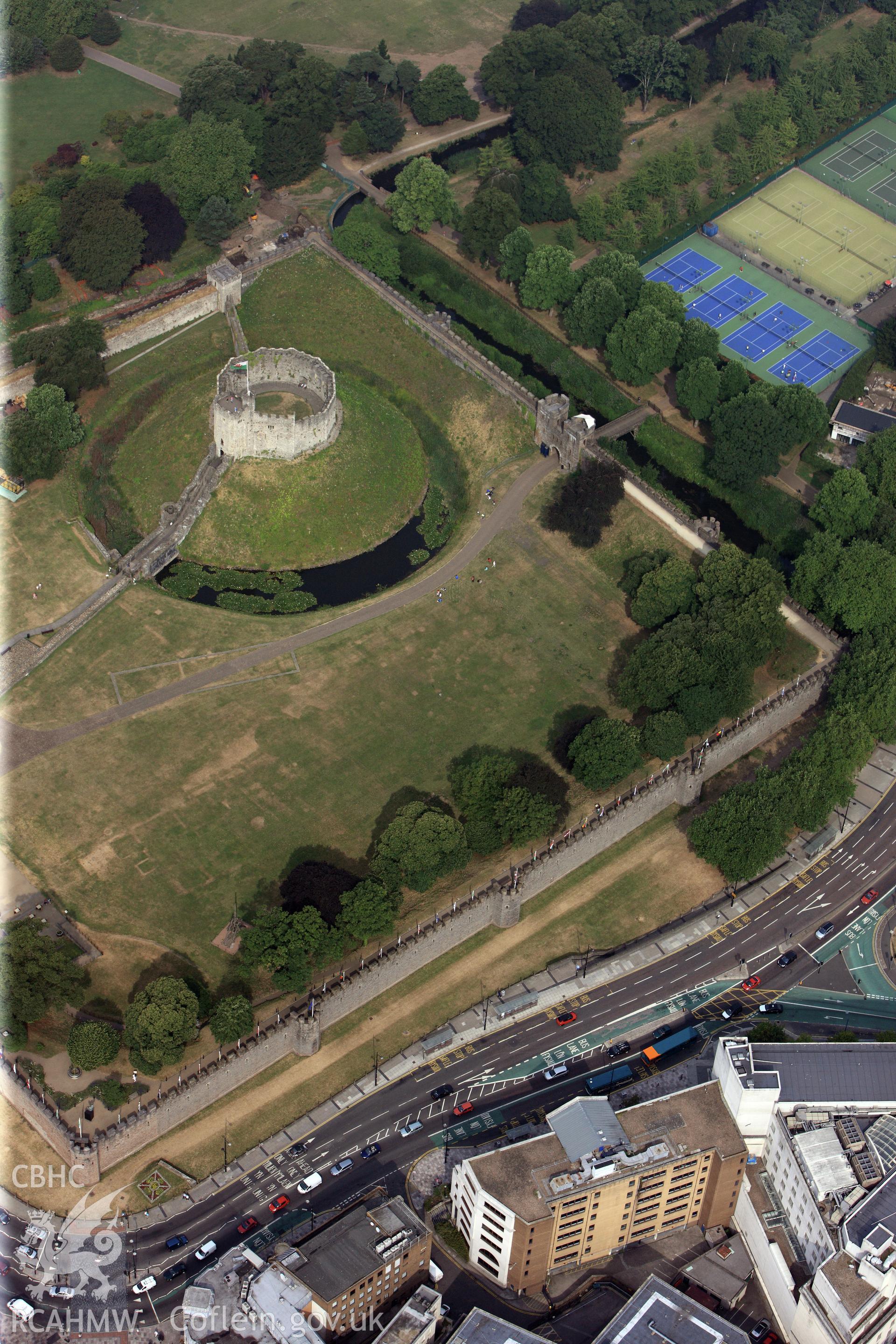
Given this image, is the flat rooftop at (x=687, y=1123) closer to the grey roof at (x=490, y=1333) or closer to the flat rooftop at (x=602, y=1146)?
the flat rooftop at (x=602, y=1146)

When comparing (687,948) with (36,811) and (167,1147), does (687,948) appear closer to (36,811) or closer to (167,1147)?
(167,1147)

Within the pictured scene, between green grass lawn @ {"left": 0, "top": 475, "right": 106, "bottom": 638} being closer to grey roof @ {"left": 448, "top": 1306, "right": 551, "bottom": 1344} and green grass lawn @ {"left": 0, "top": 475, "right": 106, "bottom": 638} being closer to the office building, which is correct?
the office building

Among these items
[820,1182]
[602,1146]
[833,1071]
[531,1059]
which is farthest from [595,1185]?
[833,1071]

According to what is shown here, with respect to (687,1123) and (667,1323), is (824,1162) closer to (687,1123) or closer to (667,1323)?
(687,1123)

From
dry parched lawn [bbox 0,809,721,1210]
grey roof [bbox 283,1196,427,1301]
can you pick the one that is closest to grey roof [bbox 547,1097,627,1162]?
grey roof [bbox 283,1196,427,1301]

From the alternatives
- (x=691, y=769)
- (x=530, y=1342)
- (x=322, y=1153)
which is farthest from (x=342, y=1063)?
(x=691, y=769)

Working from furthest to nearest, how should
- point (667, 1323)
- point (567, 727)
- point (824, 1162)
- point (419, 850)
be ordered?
point (567, 727), point (419, 850), point (824, 1162), point (667, 1323)
